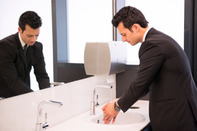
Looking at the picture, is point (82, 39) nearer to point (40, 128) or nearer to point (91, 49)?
point (91, 49)

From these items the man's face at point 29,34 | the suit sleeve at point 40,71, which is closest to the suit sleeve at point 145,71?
the suit sleeve at point 40,71

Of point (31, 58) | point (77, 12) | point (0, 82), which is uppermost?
point (77, 12)

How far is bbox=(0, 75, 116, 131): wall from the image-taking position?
1826 mm

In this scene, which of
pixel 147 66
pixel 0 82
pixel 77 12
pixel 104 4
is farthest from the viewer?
pixel 104 4

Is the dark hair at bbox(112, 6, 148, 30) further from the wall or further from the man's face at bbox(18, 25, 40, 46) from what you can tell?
the wall

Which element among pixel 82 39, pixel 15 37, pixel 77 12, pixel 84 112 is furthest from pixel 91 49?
pixel 15 37

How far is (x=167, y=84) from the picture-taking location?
1.90m

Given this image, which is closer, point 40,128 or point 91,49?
point 40,128

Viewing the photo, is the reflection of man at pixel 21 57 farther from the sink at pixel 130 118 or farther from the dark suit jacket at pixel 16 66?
the sink at pixel 130 118

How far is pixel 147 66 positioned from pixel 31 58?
0.74 m

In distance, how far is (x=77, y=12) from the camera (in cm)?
252

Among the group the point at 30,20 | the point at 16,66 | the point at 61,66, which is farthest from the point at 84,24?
the point at 16,66

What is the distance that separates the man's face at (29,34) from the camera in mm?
1844

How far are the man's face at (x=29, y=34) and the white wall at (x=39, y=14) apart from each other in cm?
4
